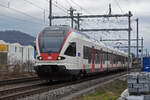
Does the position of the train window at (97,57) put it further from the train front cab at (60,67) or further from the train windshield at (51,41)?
the train windshield at (51,41)

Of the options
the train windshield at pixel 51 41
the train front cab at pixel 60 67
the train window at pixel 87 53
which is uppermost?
the train windshield at pixel 51 41

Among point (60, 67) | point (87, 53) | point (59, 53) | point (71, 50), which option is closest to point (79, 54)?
point (71, 50)

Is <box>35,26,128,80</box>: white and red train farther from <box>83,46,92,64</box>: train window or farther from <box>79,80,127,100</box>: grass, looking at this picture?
<box>79,80,127,100</box>: grass

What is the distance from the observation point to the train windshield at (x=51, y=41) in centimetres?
1772

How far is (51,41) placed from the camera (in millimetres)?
18000

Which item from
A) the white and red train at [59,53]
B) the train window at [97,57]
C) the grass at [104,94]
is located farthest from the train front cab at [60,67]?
the train window at [97,57]

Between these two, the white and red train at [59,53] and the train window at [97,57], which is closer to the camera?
the white and red train at [59,53]

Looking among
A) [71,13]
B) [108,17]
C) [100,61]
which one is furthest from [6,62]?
[100,61]

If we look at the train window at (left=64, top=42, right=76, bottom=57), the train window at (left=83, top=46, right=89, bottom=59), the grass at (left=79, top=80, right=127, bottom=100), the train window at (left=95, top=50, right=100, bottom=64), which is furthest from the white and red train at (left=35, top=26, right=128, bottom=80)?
the train window at (left=95, top=50, right=100, bottom=64)

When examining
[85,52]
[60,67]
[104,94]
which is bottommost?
[104,94]

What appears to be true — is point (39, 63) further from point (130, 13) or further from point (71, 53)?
point (130, 13)

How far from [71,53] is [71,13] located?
16793 mm

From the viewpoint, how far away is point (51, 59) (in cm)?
1750

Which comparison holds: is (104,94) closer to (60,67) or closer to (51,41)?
(60,67)
